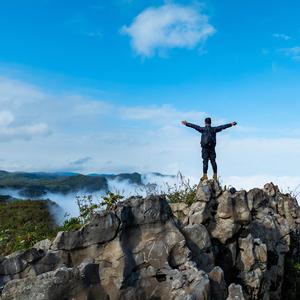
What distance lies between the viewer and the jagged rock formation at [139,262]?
12.8 meters

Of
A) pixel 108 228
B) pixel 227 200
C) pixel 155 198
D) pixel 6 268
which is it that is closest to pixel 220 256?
pixel 227 200

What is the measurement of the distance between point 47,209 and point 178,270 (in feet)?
106

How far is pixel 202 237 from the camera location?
56.5ft

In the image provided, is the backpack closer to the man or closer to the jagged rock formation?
the man

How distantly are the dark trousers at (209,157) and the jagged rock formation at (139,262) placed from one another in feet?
17.2

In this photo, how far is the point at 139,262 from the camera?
585 inches

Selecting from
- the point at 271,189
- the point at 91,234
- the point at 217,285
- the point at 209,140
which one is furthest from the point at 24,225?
the point at 217,285

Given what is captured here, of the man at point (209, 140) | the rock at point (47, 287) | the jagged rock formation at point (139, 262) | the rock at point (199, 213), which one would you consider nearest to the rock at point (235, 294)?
the jagged rock formation at point (139, 262)

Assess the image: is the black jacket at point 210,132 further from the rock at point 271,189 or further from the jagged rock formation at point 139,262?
the rock at point 271,189

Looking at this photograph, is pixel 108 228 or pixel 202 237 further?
pixel 202 237

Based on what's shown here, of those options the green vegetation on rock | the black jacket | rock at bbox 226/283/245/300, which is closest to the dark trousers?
the black jacket

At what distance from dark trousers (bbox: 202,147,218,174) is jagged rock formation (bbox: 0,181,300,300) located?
206 inches

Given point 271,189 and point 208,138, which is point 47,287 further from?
point 271,189

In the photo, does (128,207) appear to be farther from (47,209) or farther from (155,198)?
(47,209)
